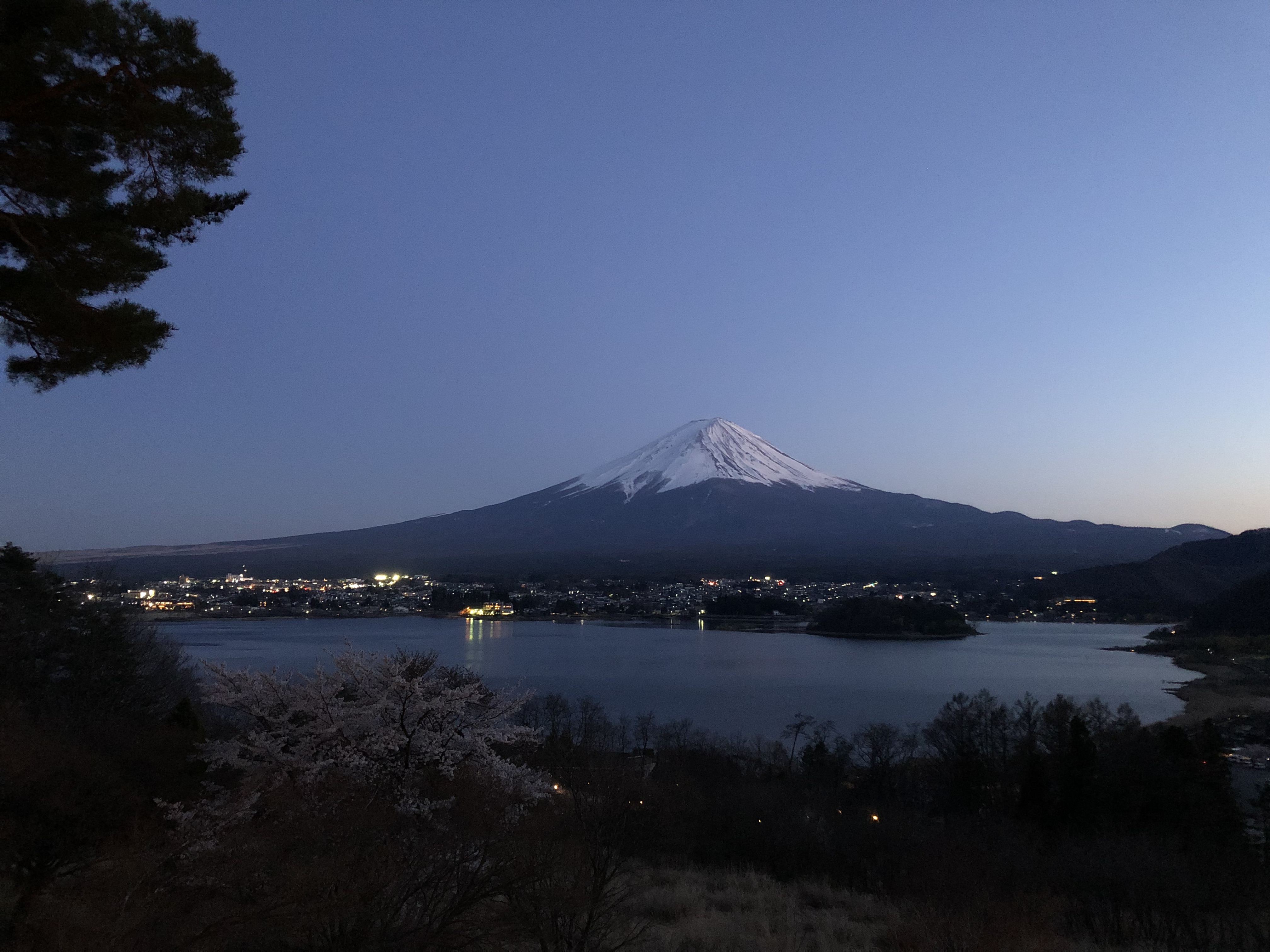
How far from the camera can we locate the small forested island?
37.4m

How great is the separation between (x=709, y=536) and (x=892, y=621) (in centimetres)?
3796

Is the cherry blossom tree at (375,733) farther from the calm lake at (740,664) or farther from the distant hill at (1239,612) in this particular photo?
the distant hill at (1239,612)

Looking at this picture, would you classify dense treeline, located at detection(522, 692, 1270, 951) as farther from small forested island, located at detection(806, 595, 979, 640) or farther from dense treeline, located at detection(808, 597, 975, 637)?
dense treeline, located at detection(808, 597, 975, 637)

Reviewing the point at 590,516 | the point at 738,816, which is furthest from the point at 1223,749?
the point at 590,516

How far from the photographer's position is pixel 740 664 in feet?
89.1

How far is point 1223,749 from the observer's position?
13.1 meters

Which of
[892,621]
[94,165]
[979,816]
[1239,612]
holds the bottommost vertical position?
[892,621]

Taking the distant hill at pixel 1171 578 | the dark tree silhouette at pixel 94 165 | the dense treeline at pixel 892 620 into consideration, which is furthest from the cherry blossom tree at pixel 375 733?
the distant hill at pixel 1171 578

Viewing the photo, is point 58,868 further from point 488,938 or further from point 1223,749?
point 1223,749

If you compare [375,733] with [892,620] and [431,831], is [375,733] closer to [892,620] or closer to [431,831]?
[431,831]

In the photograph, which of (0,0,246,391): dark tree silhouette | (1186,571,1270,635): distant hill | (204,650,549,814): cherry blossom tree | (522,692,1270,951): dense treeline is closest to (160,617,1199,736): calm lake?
(1186,571,1270,635): distant hill

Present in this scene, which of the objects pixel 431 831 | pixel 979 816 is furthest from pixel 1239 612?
pixel 431 831

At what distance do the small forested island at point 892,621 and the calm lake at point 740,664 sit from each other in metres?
1.12

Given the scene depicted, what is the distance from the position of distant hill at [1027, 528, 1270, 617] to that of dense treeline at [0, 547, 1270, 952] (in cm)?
4317
